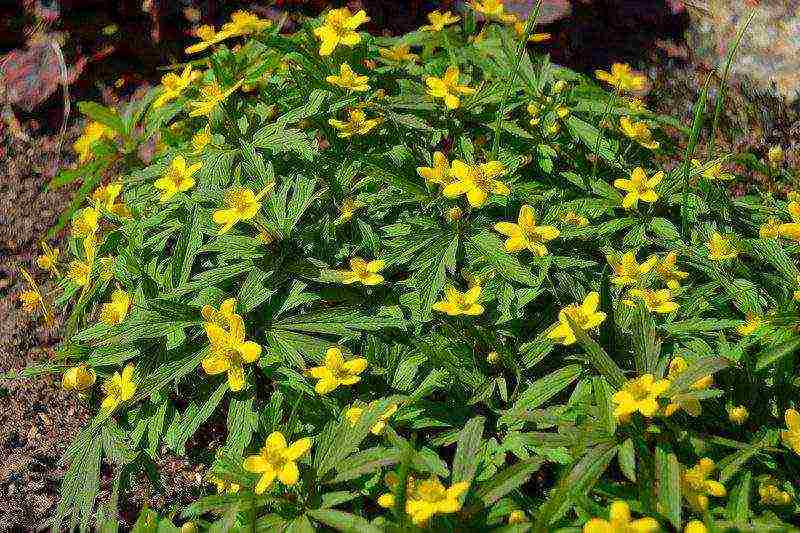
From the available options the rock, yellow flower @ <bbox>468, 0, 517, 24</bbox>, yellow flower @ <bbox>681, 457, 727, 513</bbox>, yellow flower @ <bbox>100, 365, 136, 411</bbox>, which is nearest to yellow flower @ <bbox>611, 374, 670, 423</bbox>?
yellow flower @ <bbox>681, 457, 727, 513</bbox>

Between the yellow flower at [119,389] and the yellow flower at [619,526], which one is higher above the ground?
the yellow flower at [619,526]

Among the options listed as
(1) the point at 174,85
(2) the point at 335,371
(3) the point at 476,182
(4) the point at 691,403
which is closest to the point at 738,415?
(4) the point at 691,403

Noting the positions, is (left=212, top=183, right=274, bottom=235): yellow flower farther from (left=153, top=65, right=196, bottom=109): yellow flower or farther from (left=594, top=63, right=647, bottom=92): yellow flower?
(left=594, top=63, right=647, bottom=92): yellow flower

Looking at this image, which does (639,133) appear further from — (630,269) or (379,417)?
(379,417)

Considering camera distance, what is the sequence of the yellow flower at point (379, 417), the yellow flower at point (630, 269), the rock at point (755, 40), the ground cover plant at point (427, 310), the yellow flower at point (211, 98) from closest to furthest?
the ground cover plant at point (427, 310), the yellow flower at point (379, 417), the yellow flower at point (630, 269), the yellow flower at point (211, 98), the rock at point (755, 40)

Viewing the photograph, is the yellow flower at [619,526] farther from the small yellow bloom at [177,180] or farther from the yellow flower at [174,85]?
the yellow flower at [174,85]

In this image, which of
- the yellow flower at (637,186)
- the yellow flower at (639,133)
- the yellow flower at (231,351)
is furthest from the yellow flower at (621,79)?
the yellow flower at (231,351)
